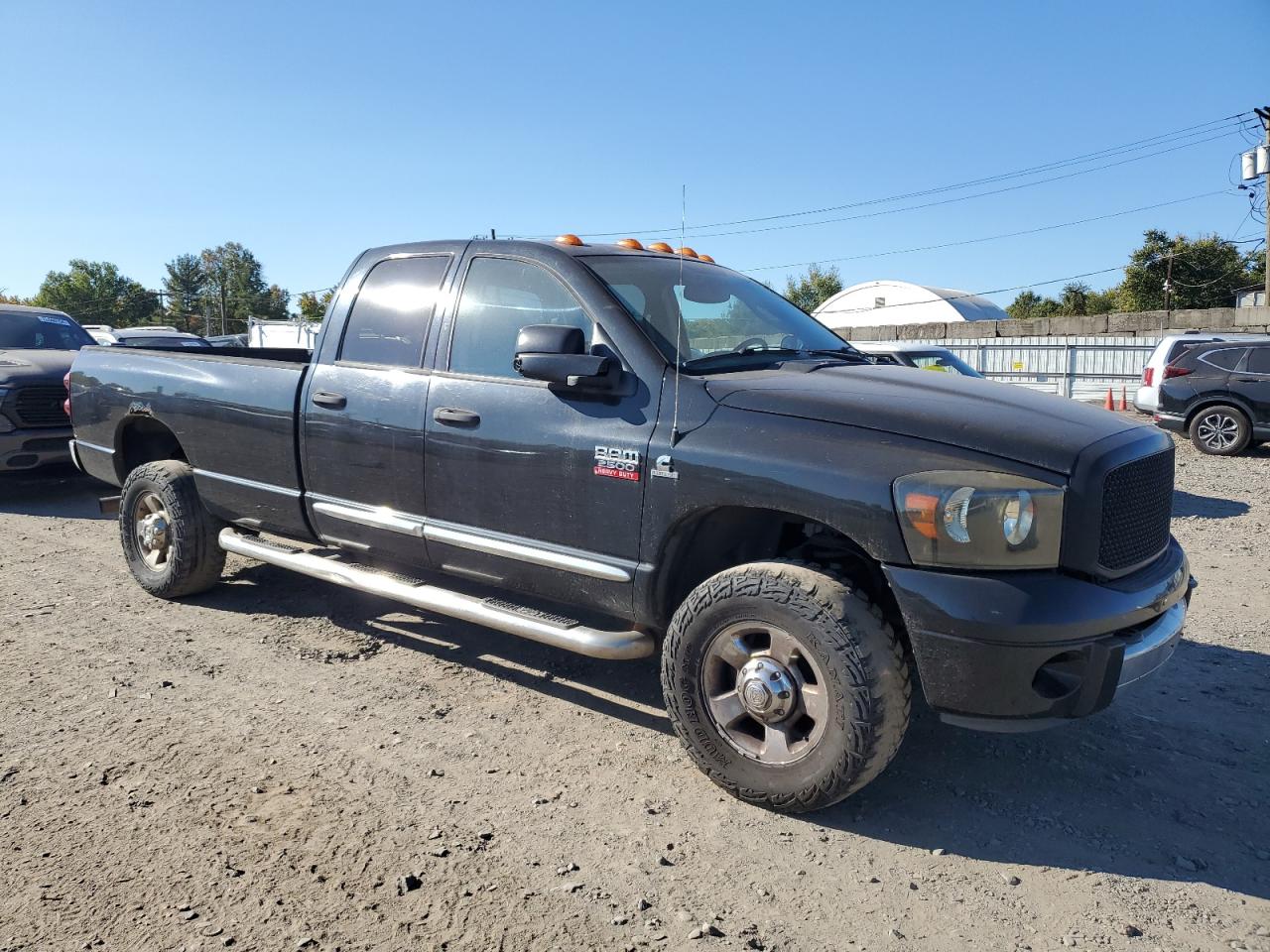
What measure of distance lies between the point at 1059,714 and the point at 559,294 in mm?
2453

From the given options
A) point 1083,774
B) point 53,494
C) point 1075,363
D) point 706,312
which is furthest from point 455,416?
point 1075,363

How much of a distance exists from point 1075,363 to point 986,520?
21569mm

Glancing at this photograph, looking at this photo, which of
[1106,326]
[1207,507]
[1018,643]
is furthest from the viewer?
Result: [1106,326]

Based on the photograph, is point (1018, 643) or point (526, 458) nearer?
point (1018, 643)

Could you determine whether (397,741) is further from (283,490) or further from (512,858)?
(283,490)

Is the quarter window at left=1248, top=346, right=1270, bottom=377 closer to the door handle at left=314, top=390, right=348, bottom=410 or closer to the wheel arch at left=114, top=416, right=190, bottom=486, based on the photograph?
the door handle at left=314, top=390, right=348, bottom=410

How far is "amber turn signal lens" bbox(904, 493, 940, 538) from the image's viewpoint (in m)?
2.83

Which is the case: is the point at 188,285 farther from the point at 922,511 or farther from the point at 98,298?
the point at 922,511

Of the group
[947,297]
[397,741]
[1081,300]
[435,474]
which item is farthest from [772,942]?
[1081,300]

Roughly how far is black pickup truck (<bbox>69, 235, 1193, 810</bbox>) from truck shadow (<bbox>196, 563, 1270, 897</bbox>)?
35 centimetres

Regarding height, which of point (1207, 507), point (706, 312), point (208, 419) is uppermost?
point (706, 312)

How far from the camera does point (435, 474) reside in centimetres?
409

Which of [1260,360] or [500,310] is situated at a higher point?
[500,310]

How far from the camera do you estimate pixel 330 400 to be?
4496mm
